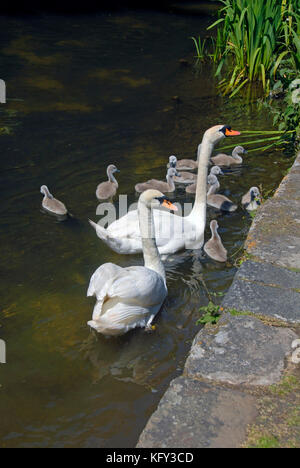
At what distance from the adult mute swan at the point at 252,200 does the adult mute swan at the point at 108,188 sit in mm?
1758

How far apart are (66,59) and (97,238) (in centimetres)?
877

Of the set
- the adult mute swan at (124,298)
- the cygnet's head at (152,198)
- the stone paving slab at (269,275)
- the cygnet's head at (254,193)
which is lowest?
the cygnet's head at (254,193)

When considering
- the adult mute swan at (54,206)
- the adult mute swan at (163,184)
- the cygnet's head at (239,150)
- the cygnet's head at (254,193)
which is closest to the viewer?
the adult mute swan at (54,206)

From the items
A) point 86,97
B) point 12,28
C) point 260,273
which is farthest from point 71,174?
point 12,28

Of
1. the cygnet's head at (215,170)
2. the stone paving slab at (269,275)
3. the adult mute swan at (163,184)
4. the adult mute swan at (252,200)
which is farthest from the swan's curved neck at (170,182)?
the stone paving slab at (269,275)

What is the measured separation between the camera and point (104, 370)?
427cm

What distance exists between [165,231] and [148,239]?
857 mm

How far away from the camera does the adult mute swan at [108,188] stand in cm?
721

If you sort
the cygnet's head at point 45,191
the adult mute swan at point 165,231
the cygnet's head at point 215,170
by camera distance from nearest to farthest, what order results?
the adult mute swan at point 165,231 < the cygnet's head at point 45,191 < the cygnet's head at point 215,170

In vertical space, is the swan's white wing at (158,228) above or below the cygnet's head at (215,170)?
above

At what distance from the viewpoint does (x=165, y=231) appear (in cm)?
608

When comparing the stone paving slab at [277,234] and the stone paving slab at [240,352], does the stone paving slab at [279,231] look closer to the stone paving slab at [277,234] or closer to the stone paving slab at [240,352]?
the stone paving slab at [277,234]

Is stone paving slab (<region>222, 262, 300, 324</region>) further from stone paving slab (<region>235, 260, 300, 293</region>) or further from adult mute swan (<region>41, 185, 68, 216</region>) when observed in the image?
adult mute swan (<region>41, 185, 68, 216</region>)

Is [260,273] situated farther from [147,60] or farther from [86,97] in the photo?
[147,60]
